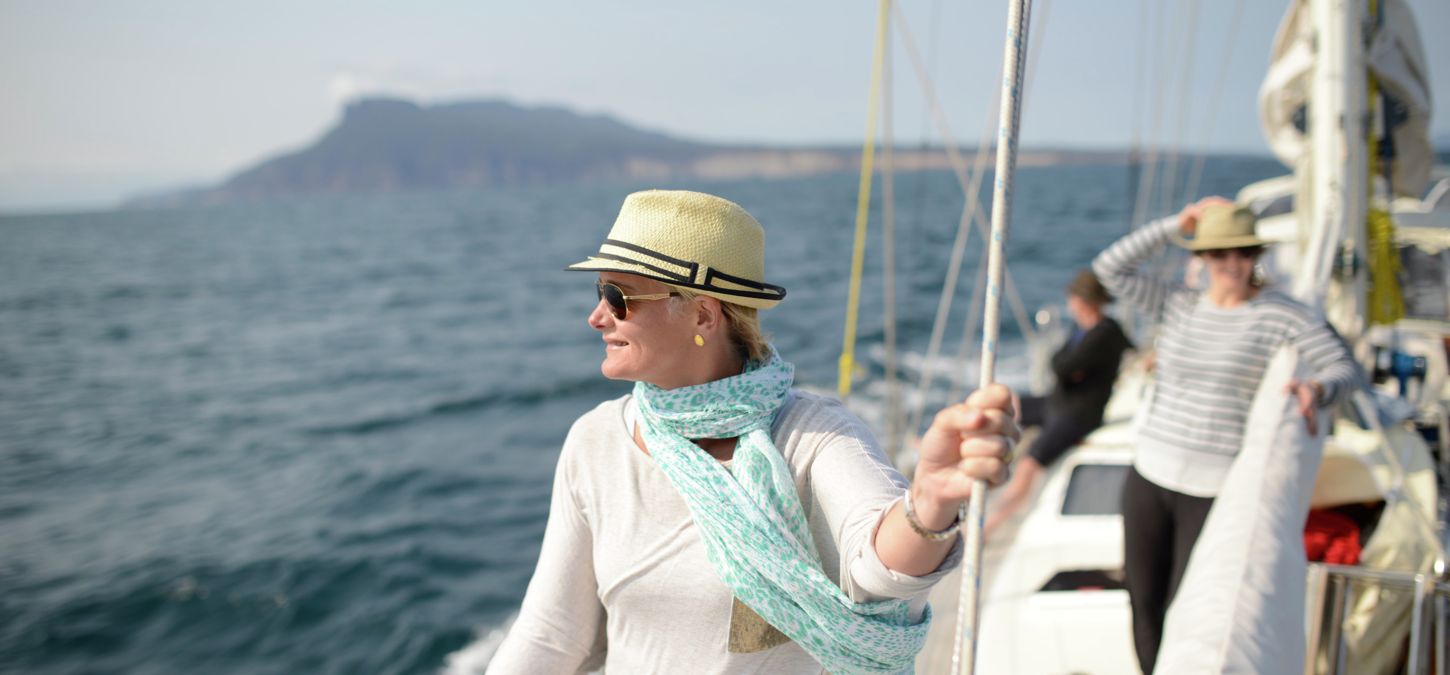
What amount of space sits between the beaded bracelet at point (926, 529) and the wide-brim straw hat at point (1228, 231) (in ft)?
6.93

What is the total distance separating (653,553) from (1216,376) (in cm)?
203

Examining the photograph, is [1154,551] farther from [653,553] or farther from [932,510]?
[932,510]

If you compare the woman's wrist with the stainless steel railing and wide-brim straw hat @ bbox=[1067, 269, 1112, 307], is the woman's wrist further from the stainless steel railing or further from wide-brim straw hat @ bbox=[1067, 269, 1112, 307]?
wide-brim straw hat @ bbox=[1067, 269, 1112, 307]

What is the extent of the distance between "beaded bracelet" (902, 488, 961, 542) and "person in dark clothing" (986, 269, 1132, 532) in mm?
3787

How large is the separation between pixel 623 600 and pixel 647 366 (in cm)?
34

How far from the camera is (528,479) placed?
9.72m

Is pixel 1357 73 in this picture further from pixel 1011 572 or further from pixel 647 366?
pixel 647 366

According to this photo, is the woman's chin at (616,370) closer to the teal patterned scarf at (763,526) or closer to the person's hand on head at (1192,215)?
the teal patterned scarf at (763,526)

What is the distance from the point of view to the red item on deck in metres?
2.74

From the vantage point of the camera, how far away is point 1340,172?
12.0ft

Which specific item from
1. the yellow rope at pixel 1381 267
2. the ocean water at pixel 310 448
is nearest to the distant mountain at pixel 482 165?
the ocean water at pixel 310 448

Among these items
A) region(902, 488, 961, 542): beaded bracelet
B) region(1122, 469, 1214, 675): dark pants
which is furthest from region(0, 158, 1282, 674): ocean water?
region(902, 488, 961, 542): beaded bracelet

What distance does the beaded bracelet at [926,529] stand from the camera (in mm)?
899

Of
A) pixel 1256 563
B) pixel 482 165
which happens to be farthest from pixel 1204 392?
pixel 482 165
